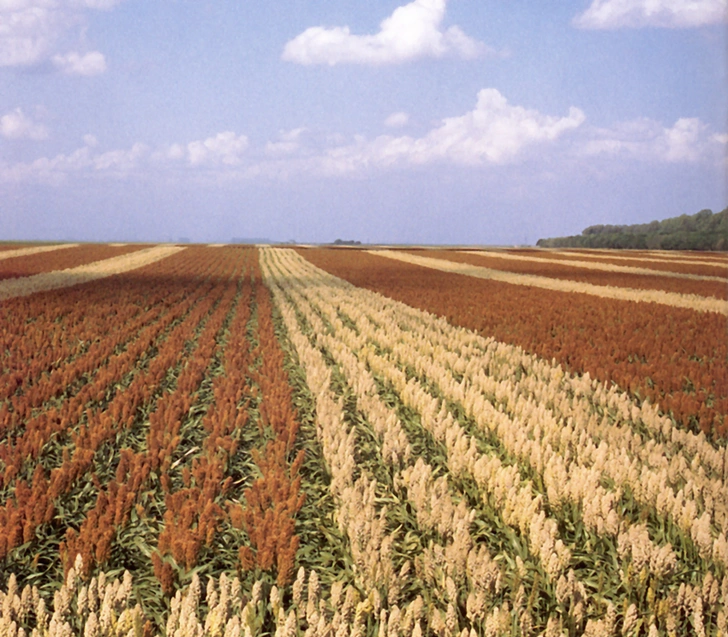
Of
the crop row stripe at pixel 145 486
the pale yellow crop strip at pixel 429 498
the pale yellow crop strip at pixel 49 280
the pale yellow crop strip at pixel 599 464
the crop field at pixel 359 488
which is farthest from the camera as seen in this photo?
the pale yellow crop strip at pixel 49 280

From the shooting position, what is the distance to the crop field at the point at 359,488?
11.1ft

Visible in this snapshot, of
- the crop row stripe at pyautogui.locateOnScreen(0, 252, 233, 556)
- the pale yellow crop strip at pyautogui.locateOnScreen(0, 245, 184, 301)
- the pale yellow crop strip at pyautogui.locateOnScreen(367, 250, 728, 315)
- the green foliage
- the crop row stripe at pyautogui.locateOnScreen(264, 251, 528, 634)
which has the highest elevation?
the green foliage

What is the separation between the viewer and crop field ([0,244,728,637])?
11.1ft

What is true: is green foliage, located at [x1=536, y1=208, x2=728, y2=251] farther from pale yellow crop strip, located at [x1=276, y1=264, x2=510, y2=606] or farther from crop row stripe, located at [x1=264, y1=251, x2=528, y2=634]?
crop row stripe, located at [x1=264, y1=251, x2=528, y2=634]

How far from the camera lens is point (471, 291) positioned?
22656 millimetres

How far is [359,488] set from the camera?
5016mm

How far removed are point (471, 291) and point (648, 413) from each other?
15819mm

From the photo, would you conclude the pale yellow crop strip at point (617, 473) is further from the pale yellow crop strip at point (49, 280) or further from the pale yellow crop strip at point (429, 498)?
the pale yellow crop strip at point (49, 280)

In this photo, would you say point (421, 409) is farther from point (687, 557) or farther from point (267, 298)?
point (267, 298)

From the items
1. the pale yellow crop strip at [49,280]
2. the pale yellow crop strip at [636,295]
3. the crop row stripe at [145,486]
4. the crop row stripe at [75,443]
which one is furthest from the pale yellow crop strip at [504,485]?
the pale yellow crop strip at [49,280]

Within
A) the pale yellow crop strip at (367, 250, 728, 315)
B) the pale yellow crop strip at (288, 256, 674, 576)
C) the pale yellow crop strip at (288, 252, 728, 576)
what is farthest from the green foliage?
the pale yellow crop strip at (288, 252, 728, 576)

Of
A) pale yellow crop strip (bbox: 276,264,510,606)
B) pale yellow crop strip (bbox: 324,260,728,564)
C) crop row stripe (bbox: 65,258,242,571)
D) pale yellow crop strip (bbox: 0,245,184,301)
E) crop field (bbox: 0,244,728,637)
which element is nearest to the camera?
crop field (bbox: 0,244,728,637)

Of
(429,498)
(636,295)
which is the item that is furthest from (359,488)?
(636,295)

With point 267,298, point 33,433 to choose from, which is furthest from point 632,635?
point 267,298
